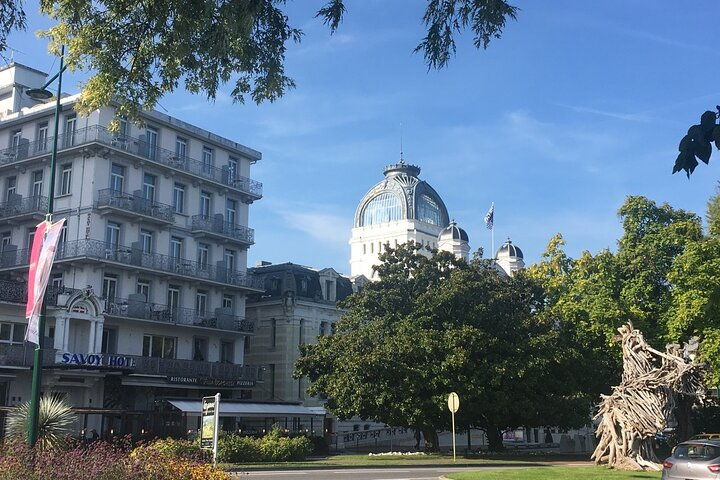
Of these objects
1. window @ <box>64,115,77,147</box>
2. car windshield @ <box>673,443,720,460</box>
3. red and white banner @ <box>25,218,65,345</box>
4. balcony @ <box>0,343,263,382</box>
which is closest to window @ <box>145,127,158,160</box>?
window @ <box>64,115,77,147</box>

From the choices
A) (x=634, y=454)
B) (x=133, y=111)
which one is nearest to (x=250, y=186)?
(x=634, y=454)

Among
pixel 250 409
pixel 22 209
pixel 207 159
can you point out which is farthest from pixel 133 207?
pixel 250 409

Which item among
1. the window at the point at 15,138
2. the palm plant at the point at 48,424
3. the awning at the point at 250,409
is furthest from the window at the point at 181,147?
the palm plant at the point at 48,424

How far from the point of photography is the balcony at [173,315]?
146ft

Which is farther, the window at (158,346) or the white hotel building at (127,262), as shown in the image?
the window at (158,346)

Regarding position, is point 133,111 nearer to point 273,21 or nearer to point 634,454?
point 273,21

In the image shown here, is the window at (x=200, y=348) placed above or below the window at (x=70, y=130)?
below

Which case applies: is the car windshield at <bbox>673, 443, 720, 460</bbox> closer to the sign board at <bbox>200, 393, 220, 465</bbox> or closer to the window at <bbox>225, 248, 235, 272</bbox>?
the sign board at <bbox>200, 393, 220, 465</bbox>

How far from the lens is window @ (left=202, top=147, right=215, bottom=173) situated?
51.7m

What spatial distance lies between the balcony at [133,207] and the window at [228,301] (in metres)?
7.44

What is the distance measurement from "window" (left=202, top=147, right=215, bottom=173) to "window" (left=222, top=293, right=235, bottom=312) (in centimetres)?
874

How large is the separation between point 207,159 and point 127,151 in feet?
25.8

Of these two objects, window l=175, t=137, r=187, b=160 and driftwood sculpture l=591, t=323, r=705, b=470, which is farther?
window l=175, t=137, r=187, b=160

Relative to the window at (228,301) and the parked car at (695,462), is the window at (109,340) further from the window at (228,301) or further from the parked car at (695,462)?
the parked car at (695,462)
